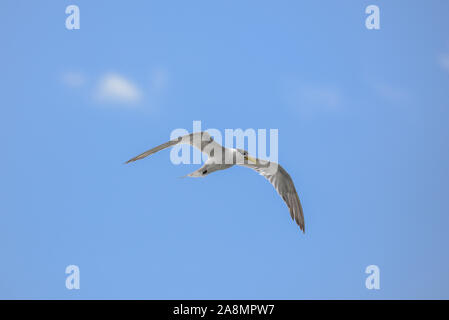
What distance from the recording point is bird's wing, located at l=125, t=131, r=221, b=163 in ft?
45.2

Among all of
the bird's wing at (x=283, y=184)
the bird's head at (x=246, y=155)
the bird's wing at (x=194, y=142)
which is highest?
the bird's wing at (x=194, y=142)

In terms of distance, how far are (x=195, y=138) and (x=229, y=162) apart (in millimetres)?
1826

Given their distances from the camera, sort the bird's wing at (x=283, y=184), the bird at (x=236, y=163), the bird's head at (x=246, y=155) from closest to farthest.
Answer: the bird at (x=236, y=163)
the bird's head at (x=246, y=155)
the bird's wing at (x=283, y=184)

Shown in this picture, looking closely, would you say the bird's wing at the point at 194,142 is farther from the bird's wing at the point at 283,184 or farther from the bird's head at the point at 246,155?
the bird's wing at the point at 283,184

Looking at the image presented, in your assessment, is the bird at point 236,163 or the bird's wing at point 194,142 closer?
the bird's wing at point 194,142

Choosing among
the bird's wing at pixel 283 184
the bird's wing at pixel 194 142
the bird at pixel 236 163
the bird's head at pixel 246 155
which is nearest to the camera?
the bird's wing at pixel 194 142

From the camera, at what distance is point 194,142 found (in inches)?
595

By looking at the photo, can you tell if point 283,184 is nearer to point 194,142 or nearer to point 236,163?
point 236,163

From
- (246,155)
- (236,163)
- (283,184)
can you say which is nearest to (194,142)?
(246,155)

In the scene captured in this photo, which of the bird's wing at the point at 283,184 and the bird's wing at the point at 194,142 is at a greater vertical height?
the bird's wing at the point at 194,142

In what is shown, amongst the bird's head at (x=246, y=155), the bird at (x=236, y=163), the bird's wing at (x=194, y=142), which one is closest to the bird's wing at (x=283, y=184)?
the bird at (x=236, y=163)

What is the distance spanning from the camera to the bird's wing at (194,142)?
13.8 m

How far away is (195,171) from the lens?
15.5 meters
